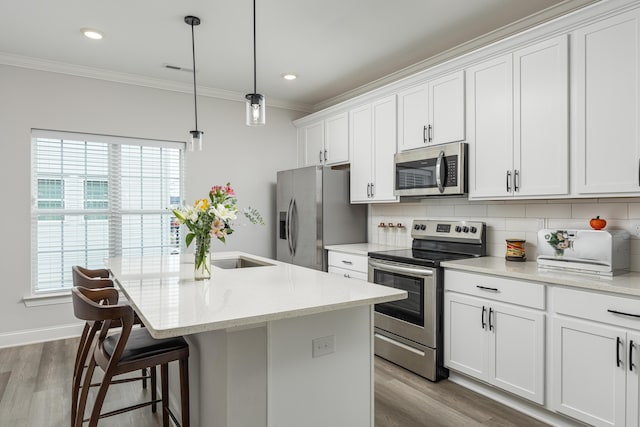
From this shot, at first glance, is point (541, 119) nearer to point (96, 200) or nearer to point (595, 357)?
point (595, 357)

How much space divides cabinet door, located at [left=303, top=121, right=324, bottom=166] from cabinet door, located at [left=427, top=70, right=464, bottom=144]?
167 centimetres

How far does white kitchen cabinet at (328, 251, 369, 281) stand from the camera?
368 centimetres

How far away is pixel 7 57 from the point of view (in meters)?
3.67

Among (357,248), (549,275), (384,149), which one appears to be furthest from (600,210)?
(357,248)

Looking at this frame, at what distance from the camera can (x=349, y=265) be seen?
3.87m

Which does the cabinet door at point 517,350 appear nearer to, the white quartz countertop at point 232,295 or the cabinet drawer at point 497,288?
the cabinet drawer at point 497,288

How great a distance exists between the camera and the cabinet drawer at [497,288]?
239cm

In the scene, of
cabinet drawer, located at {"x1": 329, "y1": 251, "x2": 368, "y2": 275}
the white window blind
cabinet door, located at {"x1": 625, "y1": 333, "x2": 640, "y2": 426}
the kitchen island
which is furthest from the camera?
the white window blind

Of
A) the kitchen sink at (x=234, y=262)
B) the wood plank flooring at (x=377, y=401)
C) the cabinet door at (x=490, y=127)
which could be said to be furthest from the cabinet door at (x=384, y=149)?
the wood plank flooring at (x=377, y=401)

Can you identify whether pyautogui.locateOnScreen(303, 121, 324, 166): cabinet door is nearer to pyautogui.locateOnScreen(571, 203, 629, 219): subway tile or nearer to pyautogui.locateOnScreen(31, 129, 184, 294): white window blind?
pyautogui.locateOnScreen(31, 129, 184, 294): white window blind

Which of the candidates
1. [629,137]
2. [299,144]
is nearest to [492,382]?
[629,137]

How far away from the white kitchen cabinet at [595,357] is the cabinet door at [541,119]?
749mm

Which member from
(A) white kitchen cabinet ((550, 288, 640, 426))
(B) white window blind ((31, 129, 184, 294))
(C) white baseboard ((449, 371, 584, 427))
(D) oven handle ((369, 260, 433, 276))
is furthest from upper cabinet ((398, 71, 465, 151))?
(B) white window blind ((31, 129, 184, 294))

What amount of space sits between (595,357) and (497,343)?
22.7 inches
